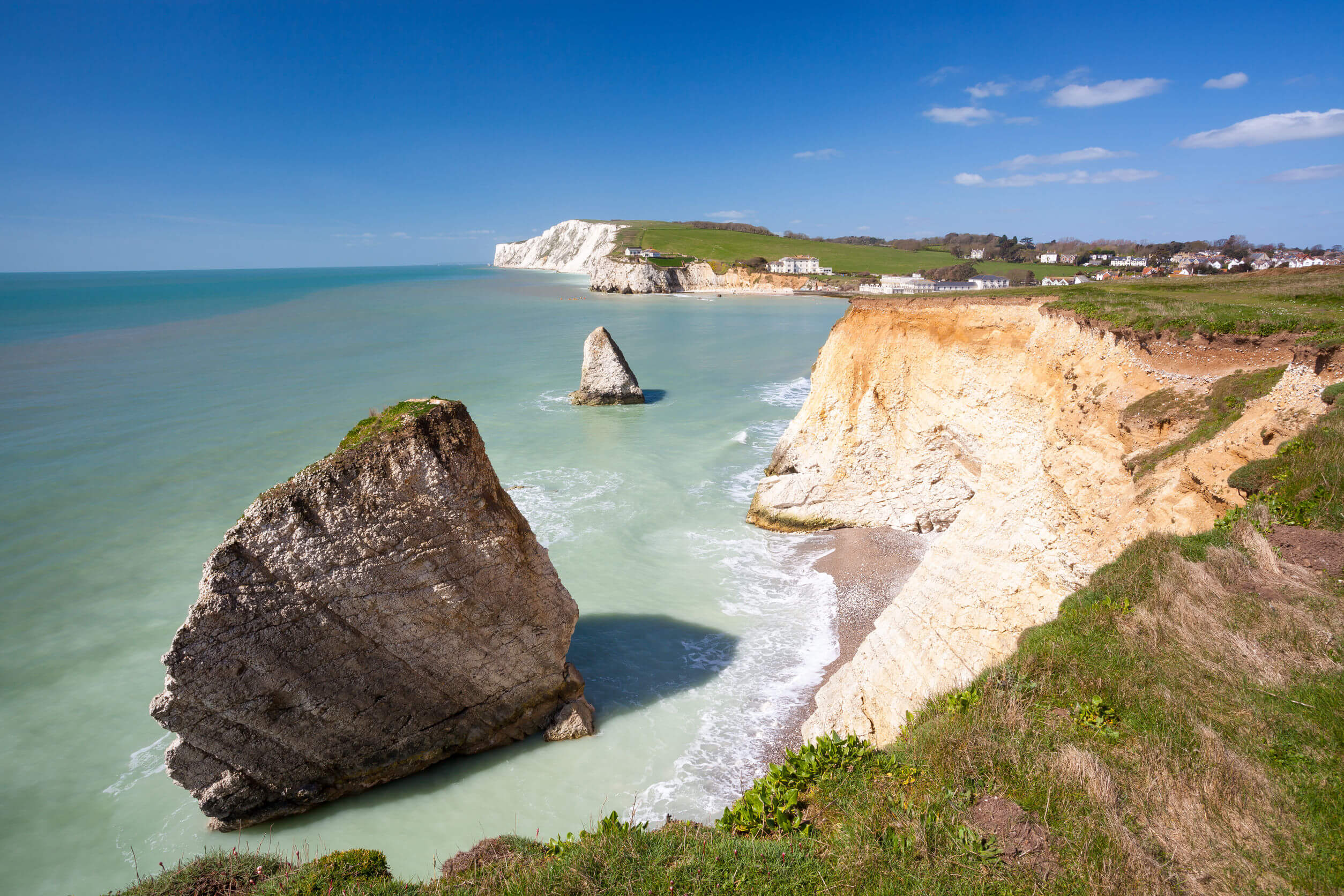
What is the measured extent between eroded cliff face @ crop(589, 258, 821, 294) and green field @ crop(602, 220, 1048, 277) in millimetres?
9511

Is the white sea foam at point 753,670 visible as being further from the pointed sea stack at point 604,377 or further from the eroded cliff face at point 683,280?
the eroded cliff face at point 683,280

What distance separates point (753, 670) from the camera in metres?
12.4

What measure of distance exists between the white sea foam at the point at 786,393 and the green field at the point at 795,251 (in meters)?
97.5

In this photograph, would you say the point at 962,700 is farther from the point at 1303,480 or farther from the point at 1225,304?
the point at 1225,304

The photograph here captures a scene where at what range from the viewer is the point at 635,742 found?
10578 millimetres

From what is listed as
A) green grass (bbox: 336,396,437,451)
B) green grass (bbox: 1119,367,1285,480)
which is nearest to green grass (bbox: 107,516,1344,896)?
green grass (bbox: 1119,367,1285,480)

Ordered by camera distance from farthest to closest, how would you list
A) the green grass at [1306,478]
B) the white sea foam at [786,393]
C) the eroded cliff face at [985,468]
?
the white sea foam at [786,393]
the eroded cliff face at [985,468]
the green grass at [1306,478]

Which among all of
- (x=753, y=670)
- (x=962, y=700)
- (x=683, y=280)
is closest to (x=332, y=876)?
(x=962, y=700)

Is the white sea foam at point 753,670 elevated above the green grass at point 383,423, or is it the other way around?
the green grass at point 383,423

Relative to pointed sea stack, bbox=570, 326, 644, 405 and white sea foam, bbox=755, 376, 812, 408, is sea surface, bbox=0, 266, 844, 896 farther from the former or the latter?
pointed sea stack, bbox=570, 326, 644, 405

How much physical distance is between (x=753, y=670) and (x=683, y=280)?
136705 mm

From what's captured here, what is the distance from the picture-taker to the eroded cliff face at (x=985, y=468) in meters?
8.72

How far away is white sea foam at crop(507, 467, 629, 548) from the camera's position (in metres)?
19.4

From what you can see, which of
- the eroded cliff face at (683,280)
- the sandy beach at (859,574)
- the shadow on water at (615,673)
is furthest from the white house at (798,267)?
the shadow on water at (615,673)
